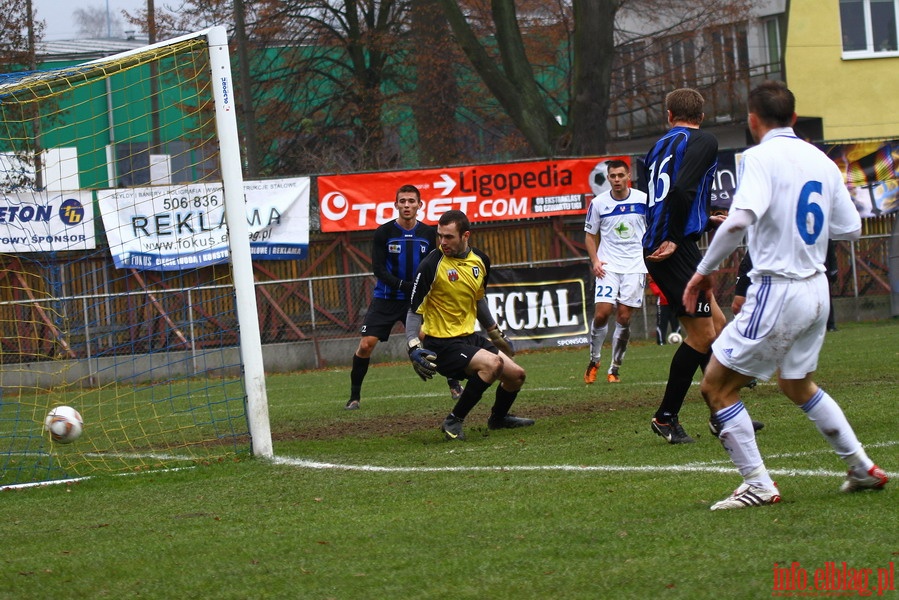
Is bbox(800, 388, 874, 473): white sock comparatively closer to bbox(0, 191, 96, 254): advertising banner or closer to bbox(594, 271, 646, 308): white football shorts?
bbox(594, 271, 646, 308): white football shorts

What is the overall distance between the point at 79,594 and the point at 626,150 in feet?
111

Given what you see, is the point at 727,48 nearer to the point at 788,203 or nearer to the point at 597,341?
the point at 597,341

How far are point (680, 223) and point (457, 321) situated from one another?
1972 millimetres

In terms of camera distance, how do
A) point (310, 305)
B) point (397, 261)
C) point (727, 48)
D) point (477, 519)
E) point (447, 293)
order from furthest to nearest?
1. point (727, 48)
2. point (310, 305)
3. point (397, 261)
4. point (447, 293)
5. point (477, 519)

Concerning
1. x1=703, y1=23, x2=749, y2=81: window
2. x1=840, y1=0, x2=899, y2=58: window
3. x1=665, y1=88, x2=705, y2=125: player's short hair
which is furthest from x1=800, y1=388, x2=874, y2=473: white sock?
x1=703, y1=23, x2=749, y2=81: window

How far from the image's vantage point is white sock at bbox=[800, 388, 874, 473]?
496 centimetres

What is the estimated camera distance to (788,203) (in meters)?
4.87

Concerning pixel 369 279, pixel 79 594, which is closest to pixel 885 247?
pixel 369 279

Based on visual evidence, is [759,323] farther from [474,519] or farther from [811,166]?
[474,519]

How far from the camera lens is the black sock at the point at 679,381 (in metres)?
7.12

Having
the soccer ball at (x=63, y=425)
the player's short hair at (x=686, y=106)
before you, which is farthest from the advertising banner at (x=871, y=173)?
the soccer ball at (x=63, y=425)

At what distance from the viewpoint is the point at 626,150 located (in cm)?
3669

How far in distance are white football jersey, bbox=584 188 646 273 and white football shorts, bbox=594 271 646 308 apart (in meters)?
0.07

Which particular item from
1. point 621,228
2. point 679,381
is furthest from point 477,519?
point 621,228
